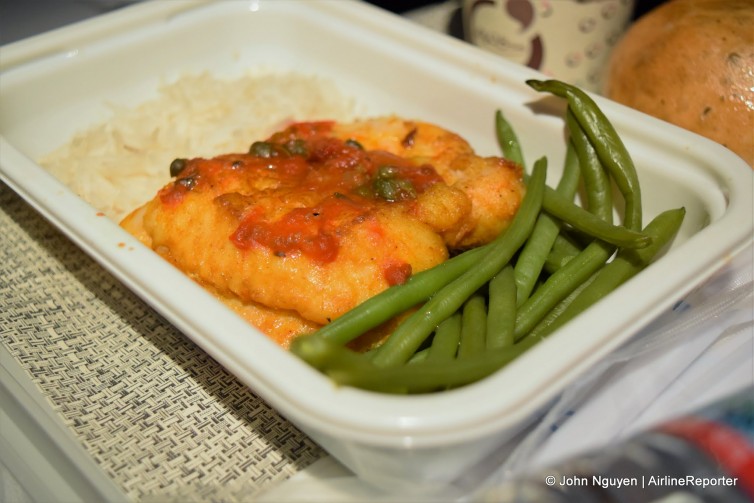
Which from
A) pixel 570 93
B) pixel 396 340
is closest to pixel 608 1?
pixel 570 93

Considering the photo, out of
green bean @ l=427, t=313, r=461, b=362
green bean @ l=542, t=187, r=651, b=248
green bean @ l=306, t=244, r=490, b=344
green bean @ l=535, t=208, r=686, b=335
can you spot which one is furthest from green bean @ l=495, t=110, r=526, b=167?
green bean @ l=427, t=313, r=461, b=362

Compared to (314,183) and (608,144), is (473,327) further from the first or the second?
(608,144)

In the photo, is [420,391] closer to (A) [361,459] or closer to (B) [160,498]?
(A) [361,459]

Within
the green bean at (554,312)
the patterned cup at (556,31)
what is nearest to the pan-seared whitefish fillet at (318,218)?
the green bean at (554,312)

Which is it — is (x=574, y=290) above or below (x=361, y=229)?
below

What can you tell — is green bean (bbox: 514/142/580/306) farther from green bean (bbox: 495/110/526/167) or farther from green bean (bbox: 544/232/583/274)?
green bean (bbox: 495/110/526/167)

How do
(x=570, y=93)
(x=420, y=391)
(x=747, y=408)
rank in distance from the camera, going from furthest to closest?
(x=570, y=93) → (x=420, y=391) → (x=747, y=408)

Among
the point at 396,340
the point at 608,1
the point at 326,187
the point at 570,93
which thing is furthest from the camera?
the point at 608,1
